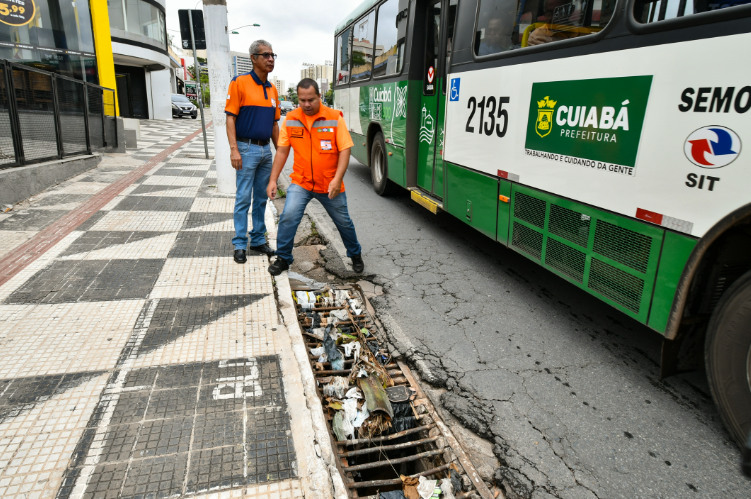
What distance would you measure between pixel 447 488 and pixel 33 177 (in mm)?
7665

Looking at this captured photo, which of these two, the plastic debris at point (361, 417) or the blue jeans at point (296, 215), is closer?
the plastic debris at point (361, 417)

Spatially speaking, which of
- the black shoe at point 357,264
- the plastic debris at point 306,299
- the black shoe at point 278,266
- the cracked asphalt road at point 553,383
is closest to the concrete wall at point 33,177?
the black shoe at point 278,266

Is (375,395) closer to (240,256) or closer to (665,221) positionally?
(665,221)

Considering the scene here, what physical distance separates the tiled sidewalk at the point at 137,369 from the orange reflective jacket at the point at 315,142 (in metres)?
1.07

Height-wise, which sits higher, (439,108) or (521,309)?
(439,108)

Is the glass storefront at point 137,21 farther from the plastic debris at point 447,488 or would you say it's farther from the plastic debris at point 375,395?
the plastic debris at point 447,488

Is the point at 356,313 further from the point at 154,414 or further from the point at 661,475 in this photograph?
the point at 661,475

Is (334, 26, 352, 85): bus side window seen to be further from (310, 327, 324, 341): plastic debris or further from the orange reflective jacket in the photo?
(310, 327, 324, 341): plastic debris

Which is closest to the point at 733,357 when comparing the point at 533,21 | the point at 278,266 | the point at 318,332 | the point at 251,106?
the point at 318,332

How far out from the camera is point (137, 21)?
29203mm

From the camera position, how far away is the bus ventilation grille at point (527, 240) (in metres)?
3.91

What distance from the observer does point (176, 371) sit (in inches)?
113

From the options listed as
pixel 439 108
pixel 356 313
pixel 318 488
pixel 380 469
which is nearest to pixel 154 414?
pixel 318 488

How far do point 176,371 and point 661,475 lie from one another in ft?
9.05
